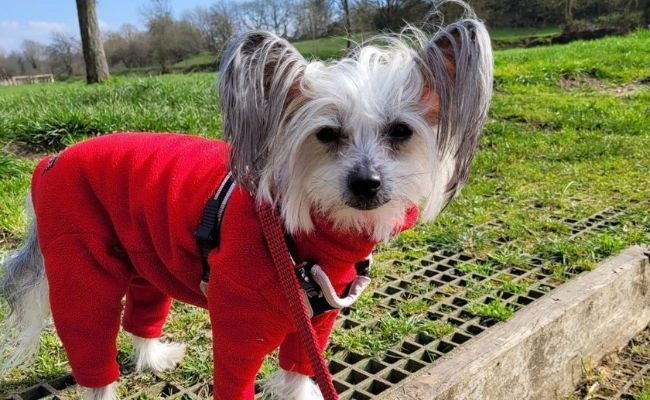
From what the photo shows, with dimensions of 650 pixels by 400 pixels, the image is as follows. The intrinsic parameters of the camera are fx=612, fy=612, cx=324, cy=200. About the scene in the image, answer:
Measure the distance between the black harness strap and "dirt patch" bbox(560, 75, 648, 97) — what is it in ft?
27.8

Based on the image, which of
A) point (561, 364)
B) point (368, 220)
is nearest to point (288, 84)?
point (368, 220)

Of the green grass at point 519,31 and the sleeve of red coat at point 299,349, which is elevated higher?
the green grass at point 519,31

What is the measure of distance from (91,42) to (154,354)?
14.1 metres

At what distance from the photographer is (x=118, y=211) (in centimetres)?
232

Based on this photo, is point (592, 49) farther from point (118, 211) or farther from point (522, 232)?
point (118, 211)

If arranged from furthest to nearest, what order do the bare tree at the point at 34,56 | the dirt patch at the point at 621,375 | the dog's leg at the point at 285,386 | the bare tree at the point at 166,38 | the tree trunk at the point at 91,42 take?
the bare tree at the point at 34,56
the bare tree at the point at 166,38
the tree trunk at the point at 91,42
the dirt patch at the point at 621,375
the dog's leg at the point at 285,386

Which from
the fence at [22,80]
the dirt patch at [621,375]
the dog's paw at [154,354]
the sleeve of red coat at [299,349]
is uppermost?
the fence at [22,80]

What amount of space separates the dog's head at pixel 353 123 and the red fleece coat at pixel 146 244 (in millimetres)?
111

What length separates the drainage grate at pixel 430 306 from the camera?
2557 millimetres

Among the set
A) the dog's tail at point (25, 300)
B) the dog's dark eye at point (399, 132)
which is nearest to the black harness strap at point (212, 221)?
the dog's dark eye at point (399, 132)

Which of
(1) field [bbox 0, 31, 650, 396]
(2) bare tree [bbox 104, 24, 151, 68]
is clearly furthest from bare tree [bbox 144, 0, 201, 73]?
(1) field [bbox 0, 31, 650, 396]

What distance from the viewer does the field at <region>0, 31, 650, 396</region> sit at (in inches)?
119

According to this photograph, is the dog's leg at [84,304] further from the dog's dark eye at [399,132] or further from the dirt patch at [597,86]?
the dirt patch at [597,86]

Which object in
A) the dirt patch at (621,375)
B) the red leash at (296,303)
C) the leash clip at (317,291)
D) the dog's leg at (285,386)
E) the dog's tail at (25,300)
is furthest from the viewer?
the dirt patch at (621,375)
